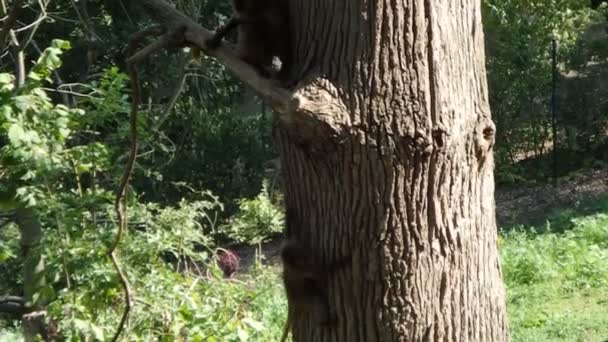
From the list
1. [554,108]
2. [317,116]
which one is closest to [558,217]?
[554,108]

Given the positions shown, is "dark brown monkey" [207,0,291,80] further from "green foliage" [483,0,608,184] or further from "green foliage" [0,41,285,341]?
"green foliage" [483,0,608,184]

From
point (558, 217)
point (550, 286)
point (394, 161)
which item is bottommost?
point (394, 161)

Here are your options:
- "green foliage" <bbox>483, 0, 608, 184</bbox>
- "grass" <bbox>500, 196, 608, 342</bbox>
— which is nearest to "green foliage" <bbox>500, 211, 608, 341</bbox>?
"grass" <bbox>500, 196, 608, 342</bbox>

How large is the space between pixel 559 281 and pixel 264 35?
24.1ft

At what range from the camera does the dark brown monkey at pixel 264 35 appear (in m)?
2.42

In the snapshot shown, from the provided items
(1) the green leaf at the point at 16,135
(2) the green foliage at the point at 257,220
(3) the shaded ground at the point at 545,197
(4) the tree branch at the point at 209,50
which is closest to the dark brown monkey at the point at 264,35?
(4) the tree branch at the point at 209,50

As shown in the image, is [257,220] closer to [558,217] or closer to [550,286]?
[550,286]

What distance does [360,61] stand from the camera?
2.28 meters

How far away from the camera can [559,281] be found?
920cm

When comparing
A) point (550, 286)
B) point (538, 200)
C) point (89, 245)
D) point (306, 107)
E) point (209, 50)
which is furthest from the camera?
point (538, 200)

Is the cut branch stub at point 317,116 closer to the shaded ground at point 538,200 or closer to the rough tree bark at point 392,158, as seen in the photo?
the rough tree bark at point 392,158

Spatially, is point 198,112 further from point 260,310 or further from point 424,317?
point 424,317

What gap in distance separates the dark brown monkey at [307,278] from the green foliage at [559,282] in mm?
5659

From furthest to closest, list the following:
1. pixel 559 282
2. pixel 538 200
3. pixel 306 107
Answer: pixel 538 200 → pixel 559 282 → pixel 306 107
